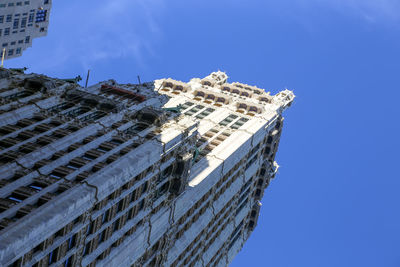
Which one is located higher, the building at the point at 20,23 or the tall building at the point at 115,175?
the building at the point at 20,23

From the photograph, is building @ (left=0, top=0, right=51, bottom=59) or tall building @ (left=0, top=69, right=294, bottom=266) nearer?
tall building @ (left=0, top=69, right=294, bottom=266)

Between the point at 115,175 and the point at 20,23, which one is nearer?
the point at 115,175

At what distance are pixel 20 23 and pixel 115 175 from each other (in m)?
69.9

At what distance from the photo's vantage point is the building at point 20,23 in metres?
107

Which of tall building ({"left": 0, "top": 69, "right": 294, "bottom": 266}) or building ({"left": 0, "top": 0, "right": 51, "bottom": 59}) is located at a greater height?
building ({"left": 0, "top": 0, "right": 51, "bottom": 59})

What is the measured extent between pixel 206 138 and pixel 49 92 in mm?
30976

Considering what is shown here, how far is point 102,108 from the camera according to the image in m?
74.8

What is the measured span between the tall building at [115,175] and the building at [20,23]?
28231 millimetres

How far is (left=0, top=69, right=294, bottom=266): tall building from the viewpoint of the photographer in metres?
48.3

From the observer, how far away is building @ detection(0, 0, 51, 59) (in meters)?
107

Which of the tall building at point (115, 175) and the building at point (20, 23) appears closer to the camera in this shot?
the tall building at point (115, 175)

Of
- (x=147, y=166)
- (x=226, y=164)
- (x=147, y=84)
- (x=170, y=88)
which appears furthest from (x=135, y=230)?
(x=170, y=88)

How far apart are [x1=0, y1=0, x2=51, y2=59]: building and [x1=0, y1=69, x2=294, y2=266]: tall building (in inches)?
1111

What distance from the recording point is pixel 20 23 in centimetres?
11275
